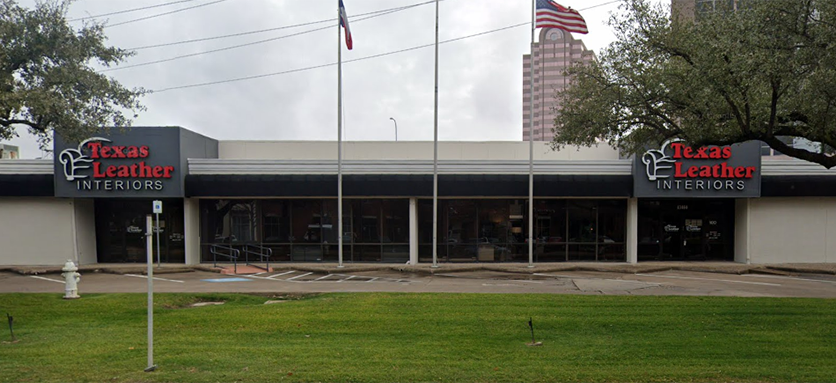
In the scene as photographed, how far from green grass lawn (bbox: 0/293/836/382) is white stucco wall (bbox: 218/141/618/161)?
11779mm

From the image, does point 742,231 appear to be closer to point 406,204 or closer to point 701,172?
point 701,172

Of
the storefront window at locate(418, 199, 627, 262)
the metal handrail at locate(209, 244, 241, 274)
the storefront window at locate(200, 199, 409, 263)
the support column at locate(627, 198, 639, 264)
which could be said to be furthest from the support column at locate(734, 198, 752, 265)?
the metal handrail at locate(209, 244, 241, 274)

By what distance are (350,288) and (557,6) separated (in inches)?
446

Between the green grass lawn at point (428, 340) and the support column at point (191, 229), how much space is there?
868 centimetres

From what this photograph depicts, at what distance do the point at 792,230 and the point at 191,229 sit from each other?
25.6 meters

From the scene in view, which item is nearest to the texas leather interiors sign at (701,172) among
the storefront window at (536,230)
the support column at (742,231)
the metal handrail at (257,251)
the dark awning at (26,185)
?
the support column at (742,231)

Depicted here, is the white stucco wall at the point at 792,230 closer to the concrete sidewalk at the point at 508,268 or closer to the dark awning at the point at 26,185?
the concrete sidewalk at the point at 508,268

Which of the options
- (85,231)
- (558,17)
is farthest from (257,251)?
(558,17)

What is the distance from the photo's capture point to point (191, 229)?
2308 centimetres

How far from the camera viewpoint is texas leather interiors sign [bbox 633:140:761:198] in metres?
21.8

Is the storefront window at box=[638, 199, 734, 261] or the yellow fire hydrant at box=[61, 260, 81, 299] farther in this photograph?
the storefront window at box=[638, 199, 734, 261]

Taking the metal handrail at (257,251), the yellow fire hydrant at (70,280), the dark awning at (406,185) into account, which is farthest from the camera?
the metal handrail at (257,251)

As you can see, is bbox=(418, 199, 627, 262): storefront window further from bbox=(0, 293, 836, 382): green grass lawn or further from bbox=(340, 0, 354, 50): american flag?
bbox=(0, 293, 836, 382): green grass lawn

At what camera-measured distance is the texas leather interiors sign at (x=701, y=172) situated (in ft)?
71.5
